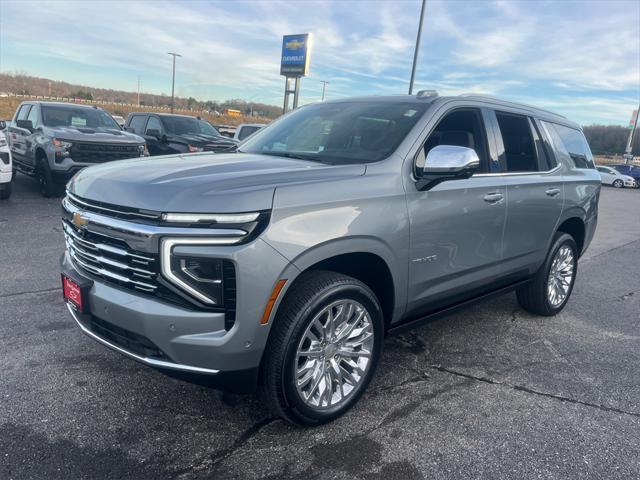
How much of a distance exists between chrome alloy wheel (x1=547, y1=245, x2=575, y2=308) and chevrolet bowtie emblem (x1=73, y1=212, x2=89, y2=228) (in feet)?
13.3

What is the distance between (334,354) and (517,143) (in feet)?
8.28

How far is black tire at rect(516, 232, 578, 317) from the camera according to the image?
4817 millimetres

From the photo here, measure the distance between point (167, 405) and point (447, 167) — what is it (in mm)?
2208

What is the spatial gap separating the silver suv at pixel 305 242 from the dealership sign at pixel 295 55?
22949 mm

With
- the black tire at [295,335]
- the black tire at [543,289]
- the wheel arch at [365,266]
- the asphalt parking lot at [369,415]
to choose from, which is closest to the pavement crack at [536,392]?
the asphalt parking lot at [369,415]

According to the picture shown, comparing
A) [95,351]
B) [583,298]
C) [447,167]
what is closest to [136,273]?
[95,351]

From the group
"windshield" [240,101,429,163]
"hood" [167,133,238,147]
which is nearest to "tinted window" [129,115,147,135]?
"hood" [167,133,238,147]

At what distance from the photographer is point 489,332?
4648mm

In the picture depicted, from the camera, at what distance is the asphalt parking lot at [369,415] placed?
2602 millimetres

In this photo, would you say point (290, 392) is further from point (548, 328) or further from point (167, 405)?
point (548, 328)

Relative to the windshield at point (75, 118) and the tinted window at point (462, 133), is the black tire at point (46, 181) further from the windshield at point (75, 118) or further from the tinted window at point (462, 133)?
the tinted window at point (462, 133)

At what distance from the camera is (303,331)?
2.69m

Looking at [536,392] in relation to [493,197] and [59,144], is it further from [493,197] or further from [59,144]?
[59,144]

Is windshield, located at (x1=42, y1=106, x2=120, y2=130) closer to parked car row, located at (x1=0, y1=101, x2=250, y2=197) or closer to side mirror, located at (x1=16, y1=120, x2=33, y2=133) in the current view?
parked car row, located at (x1=0, y1=101, x2=250, y2=197)
